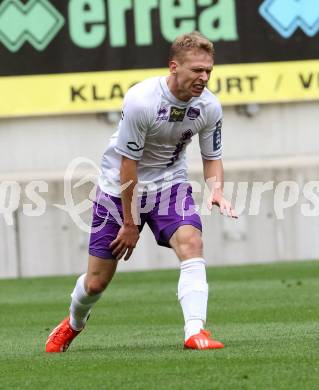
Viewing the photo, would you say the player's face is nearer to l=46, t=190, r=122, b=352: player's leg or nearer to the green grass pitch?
l=46, t=190, r=122, b=352: player's leg

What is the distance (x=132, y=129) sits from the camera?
818 centimetres

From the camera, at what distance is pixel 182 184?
8641mm

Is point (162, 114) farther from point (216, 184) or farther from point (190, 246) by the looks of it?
point (190, 246)

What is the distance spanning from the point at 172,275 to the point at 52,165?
358cm

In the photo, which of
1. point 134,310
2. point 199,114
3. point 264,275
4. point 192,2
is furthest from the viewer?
point 192,2

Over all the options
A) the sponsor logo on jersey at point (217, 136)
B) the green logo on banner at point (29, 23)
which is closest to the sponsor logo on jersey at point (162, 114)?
the sponsor logo on jersey at point (217, 136)

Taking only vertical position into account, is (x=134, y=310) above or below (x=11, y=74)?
below

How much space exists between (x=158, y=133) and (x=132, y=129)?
0.22 m

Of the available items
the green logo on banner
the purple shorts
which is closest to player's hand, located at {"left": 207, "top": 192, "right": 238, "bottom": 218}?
the purple shorts

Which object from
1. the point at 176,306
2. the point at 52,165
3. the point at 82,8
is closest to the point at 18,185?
the point at 52,165

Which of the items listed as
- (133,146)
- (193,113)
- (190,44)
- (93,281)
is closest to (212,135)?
(193,113)

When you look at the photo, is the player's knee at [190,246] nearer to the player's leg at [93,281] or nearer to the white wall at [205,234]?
the player's leg at [93,281]

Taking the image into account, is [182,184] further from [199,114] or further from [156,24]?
[156,24]

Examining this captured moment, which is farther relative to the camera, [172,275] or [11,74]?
[11,74]
